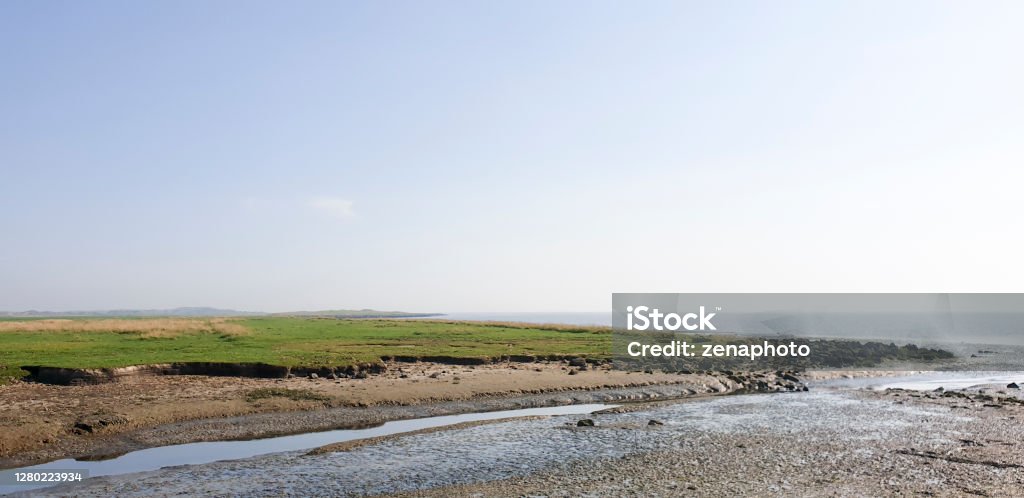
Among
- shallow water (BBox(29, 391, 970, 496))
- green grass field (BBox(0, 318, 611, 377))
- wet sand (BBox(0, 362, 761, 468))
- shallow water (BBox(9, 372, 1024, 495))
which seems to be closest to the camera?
shallow water (BBox(29, 391, 970, 496))

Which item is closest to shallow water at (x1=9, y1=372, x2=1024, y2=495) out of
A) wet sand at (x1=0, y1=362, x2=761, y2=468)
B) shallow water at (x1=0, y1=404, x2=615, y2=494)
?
shallow water at (x1=0, y1=404, x2=615, y2=494)

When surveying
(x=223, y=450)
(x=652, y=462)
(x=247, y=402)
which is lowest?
(x=223, y=450)

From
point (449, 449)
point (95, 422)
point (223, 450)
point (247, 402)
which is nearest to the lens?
point (449, 449)

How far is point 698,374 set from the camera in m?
43.4

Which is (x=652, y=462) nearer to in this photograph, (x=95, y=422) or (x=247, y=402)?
(x=247, y=402)

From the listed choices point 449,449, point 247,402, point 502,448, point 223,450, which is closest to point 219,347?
point 247,402

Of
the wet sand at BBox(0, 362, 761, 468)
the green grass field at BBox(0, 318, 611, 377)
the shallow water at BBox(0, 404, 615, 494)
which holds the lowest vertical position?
the shallow water at BBox(0, 404, 615, 494)

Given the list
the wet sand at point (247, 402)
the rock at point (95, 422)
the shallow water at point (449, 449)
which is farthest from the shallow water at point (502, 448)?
the rock at point (95, 422)

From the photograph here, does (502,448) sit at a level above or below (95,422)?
below

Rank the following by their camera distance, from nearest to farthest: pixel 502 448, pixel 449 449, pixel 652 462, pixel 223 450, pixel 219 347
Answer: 1. pixel 652 462
2. pixel 449 449
3. pixel 223 450
4. pixel 502 448
5. pixel 219 347

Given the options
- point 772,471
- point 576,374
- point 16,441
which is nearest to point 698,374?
point 576,374

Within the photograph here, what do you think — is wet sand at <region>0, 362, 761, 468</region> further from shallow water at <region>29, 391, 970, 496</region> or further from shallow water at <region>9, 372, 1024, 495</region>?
shallow water at <region>29, 391, 970, 496</region>

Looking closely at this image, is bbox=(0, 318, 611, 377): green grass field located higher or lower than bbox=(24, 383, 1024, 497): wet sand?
higher

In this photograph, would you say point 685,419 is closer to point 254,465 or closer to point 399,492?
point 399,492
